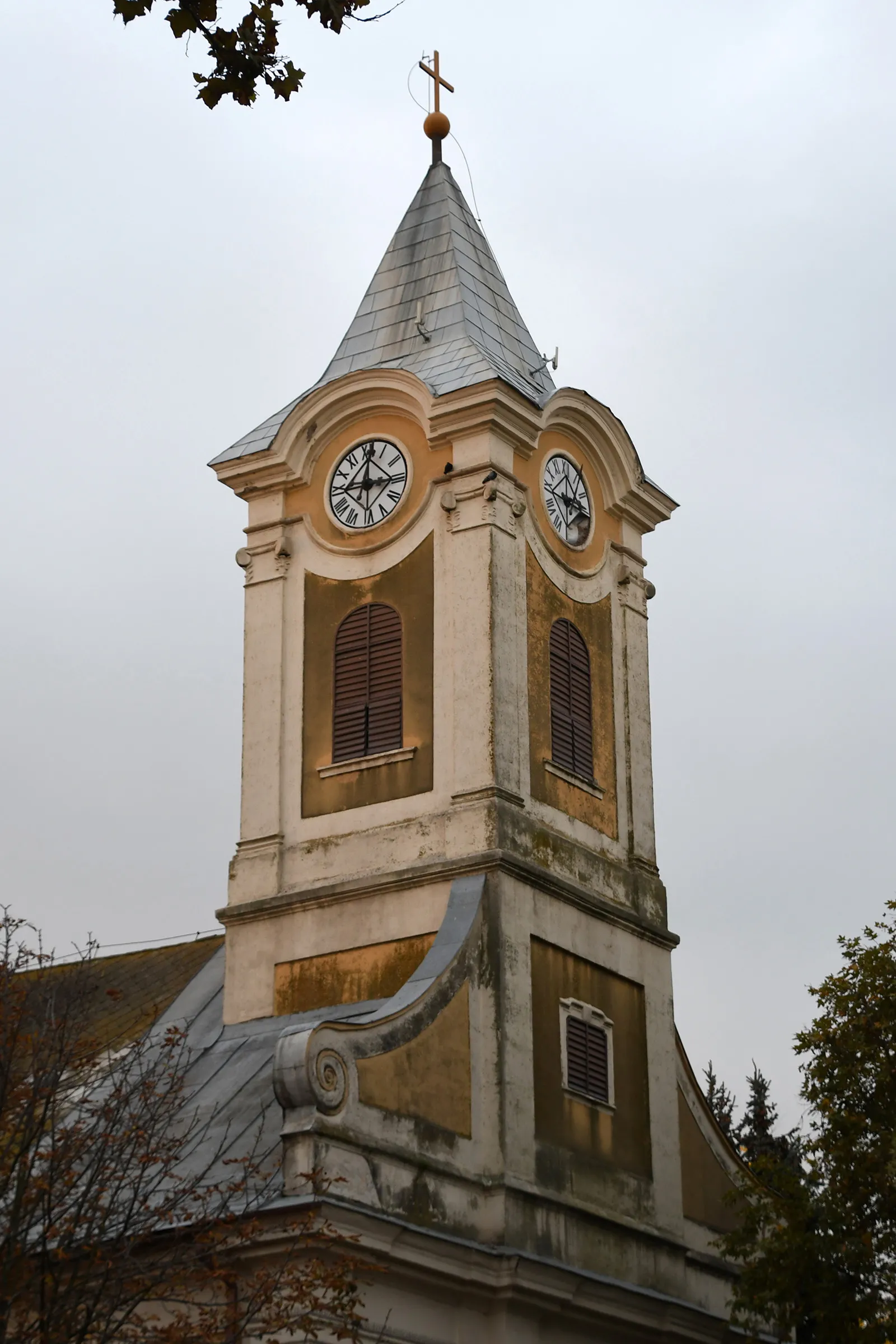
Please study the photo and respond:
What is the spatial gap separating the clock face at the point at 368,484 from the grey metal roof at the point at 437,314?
3.19 ft

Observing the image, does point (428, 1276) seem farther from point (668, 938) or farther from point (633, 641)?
point (633, 641)

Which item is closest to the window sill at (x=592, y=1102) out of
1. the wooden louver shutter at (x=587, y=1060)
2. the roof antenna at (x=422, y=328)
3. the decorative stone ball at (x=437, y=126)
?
the wooden louver shutter at (x=587, y=1060)

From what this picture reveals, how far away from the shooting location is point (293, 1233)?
2222 cm

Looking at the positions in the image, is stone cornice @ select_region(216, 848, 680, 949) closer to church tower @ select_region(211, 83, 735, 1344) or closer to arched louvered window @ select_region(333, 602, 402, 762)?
church tower @ select_region(211, 83, 735, 1344)

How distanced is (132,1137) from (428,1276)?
15.9 ft

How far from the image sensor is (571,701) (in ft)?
95.3

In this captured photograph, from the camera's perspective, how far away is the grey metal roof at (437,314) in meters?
30.0

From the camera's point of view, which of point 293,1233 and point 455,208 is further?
point 455,208

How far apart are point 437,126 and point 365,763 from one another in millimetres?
10329

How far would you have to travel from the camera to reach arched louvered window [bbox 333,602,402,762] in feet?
92.3

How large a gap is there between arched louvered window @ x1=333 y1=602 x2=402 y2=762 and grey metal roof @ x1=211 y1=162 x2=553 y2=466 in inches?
111

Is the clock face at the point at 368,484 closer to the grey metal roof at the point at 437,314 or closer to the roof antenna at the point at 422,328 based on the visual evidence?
the grey metal roof at the point at 437,314

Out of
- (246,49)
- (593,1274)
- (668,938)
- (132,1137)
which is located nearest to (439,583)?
(668,938)

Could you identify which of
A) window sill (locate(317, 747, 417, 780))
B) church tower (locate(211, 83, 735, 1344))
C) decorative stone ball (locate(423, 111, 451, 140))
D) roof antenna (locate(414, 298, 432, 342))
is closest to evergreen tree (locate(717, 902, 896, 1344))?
church tower (locate(211, 83, 735, 1344))
